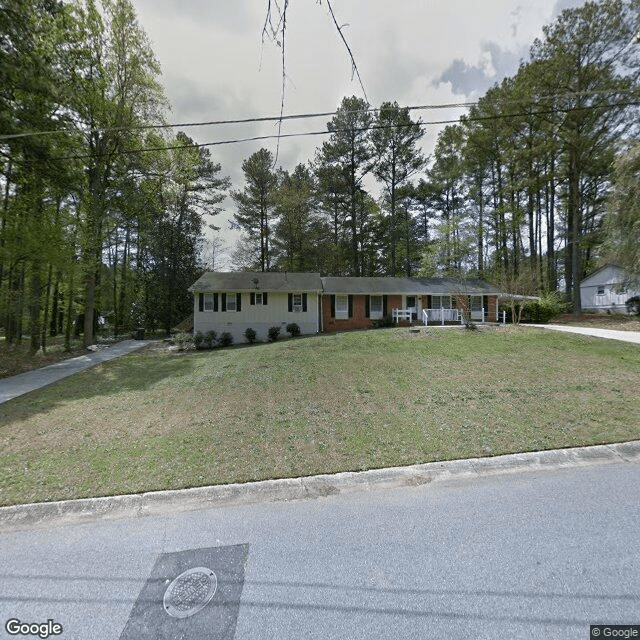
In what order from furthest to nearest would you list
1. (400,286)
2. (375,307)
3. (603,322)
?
(400,286), (375,307), (603,322)

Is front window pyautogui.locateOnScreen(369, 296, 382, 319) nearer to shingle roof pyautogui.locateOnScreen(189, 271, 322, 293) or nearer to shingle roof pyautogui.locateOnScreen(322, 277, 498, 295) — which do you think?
shingle roof pyautogui.locateOnScreen(322, 277, 498, 295)

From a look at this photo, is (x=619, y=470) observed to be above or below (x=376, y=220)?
below

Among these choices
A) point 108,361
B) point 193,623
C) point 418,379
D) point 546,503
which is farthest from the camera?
point 108,361

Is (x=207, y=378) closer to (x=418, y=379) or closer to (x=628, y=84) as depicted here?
(x=418, y=379)

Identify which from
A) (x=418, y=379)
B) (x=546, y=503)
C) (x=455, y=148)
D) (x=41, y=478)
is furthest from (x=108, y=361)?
(x=455, y=148)

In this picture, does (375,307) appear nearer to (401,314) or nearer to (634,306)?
(401,314)

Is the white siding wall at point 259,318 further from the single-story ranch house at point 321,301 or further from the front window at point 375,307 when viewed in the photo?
the front window at point 375,307

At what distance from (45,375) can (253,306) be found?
32.6 feet

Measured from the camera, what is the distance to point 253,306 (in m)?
18.1

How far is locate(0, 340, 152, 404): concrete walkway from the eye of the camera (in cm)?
785

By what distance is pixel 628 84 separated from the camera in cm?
1589

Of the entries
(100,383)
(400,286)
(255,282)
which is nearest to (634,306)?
(400,286)

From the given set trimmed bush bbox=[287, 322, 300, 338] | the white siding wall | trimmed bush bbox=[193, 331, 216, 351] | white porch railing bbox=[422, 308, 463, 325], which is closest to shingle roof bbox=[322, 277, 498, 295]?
white porch railing bbox=[422, 308, 463, 325]

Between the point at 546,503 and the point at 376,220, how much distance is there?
27233 millimetres
